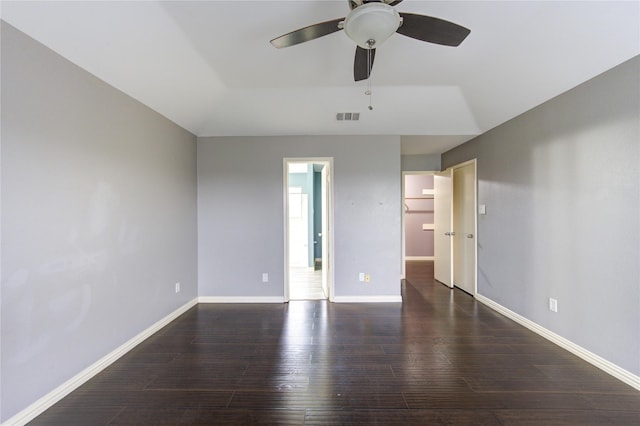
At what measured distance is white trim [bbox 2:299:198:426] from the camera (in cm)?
157

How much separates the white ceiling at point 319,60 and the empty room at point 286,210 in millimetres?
20

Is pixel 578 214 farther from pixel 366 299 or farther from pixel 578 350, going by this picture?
pixel 366 299

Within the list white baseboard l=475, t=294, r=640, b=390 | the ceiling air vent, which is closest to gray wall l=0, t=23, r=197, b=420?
the ceiling air vent

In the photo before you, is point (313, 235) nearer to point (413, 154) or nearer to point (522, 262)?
point (413, 154)

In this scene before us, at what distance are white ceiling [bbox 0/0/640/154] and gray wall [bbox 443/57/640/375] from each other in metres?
0.27

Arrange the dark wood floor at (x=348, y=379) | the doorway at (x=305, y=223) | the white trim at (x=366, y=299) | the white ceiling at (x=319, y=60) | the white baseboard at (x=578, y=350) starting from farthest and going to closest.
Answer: the doorway at (x=305, y=223) < the white trim at (x=366, y=299) < the white baseboard at (x=578, y=350) < the white ceiling at (x=319, y=60) < the dark wood floor at (x=348, y=379)

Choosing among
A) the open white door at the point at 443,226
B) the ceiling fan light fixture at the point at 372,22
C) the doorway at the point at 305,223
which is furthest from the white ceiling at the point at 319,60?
the doorway at the point at 305,223

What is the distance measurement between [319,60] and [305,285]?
11.6 ft

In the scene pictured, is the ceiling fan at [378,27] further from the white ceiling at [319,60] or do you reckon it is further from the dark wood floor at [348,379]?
the dark wood floor at [348,379]

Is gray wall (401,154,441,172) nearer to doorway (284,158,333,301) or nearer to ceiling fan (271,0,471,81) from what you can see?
doorway (284,158,333,301)

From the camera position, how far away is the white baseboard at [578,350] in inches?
75.6

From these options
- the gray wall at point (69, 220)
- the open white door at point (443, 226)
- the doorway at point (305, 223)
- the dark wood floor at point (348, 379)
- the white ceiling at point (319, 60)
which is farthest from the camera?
the doorway at point (305, 223)

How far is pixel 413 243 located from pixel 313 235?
299 cm

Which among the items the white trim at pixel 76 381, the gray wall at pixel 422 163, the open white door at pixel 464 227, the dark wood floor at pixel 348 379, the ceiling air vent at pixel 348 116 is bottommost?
the dark wood floor at pixel 348 379
